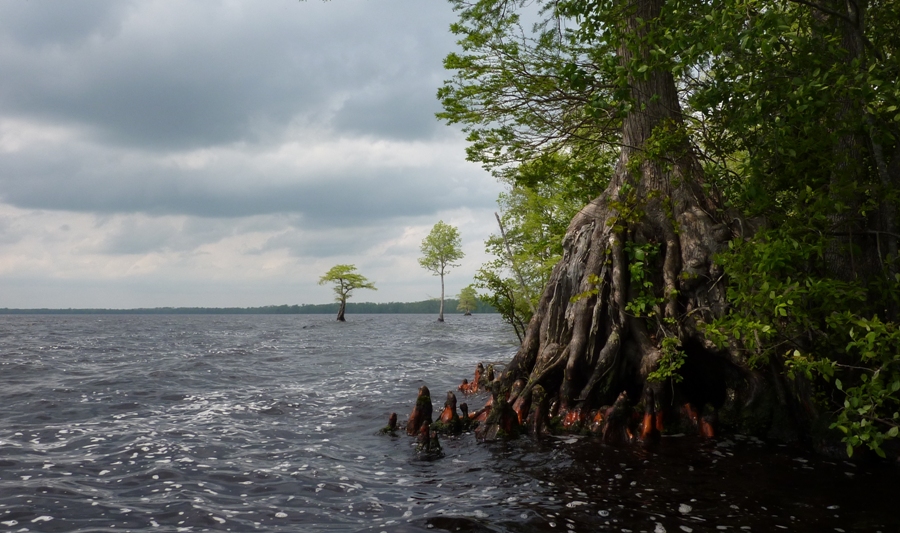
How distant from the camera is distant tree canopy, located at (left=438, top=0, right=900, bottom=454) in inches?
305

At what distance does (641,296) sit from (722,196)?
3.02 m

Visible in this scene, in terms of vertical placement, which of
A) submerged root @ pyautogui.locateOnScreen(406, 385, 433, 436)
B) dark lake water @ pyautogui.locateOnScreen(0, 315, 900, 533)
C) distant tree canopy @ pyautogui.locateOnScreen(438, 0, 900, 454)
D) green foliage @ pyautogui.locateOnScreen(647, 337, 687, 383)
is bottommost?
dark lake water @ pyautogui.locateOnScreen(0, 315, 900, 533)

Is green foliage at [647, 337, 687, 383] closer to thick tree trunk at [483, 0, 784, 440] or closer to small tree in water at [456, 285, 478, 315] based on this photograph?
thick tree trunk at [483, 0, 784, 440]

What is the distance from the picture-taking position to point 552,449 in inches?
425

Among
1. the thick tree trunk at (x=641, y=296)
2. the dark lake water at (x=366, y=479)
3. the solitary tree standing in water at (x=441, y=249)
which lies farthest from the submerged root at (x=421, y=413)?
the solitary tree standing in water at (x=441, y=249)

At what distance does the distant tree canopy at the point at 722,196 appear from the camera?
7750 mm

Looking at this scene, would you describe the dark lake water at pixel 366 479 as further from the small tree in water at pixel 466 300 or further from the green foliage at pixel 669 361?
the small tree in water at pixel 466 300

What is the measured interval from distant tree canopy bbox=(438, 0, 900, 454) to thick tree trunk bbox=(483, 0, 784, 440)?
0.05 meters

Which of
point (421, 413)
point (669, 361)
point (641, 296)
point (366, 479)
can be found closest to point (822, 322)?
point (669, 361)

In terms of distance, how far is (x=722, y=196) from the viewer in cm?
1284

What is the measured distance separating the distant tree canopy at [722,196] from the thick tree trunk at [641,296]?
5 cm

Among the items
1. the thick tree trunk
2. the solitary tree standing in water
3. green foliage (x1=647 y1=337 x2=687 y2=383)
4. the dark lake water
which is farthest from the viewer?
the solitary tree standing in water

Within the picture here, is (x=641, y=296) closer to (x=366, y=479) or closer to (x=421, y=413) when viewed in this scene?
(x=421, y=413)

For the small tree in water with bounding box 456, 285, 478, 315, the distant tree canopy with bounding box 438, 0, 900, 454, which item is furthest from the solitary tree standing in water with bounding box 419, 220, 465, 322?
the distant tree canopy with bounding box 438, 0, 900, 454
